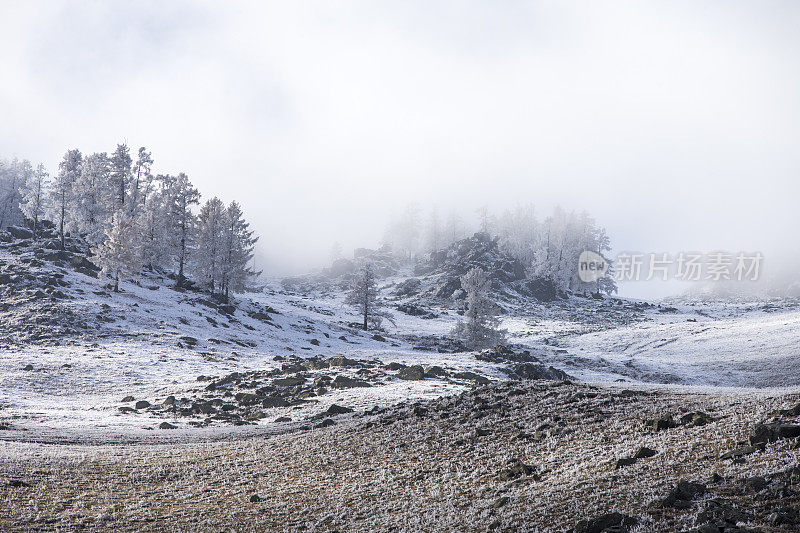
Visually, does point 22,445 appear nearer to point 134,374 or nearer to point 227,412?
point 227,412

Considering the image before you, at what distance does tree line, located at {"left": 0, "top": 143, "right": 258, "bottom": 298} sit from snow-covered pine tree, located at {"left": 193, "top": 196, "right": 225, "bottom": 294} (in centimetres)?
13

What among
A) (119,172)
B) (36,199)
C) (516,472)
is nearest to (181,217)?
(119,172)

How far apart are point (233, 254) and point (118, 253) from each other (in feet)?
47.3

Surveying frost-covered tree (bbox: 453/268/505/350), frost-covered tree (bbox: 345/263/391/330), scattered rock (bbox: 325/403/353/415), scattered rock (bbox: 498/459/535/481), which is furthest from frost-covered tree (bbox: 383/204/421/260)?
scattered rock (bbox: 498/459/535/481)

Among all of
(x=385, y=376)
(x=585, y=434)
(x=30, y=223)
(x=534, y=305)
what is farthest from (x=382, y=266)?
(x=585, y=434)

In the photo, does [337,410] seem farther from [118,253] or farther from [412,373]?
[118,253]

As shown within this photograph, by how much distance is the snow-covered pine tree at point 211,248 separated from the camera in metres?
68.8

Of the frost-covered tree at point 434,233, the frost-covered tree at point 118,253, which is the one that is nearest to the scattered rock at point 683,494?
the frost-covered tree at point 118,253

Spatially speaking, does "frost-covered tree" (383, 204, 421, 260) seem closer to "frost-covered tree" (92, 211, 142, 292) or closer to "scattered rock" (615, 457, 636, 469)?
"frost-covered tree" (92, 211, 142, 292)

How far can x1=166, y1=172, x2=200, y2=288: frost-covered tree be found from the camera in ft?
240

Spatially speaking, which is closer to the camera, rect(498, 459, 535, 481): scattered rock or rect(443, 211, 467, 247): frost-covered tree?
rect(498, 459, 535, 481): scattered rock

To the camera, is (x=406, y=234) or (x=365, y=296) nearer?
(x=365, y=296)

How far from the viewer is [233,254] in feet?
229

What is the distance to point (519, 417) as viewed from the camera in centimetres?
2048
